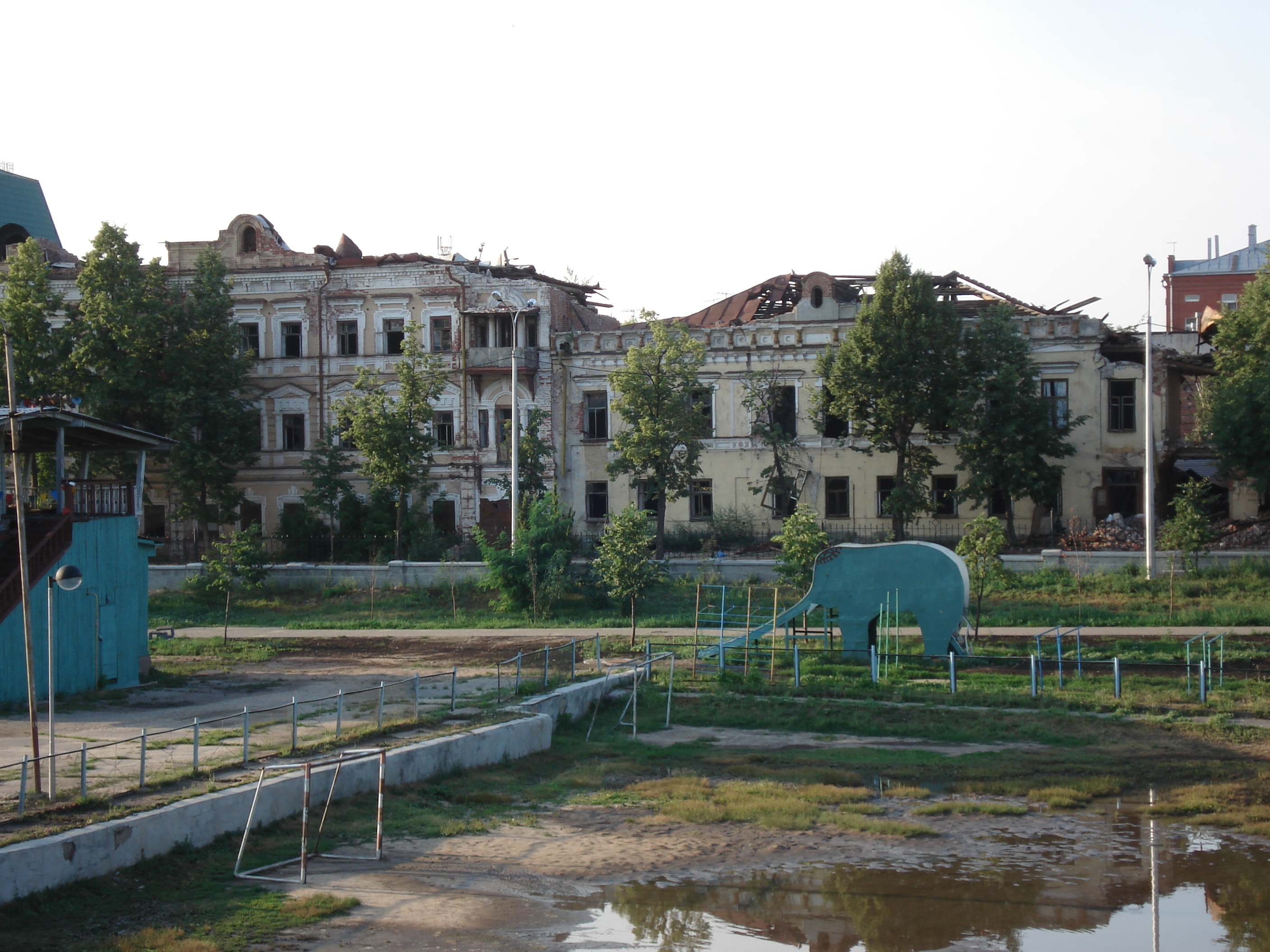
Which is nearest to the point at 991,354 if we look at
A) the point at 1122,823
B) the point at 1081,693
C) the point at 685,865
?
the point at 1081,693

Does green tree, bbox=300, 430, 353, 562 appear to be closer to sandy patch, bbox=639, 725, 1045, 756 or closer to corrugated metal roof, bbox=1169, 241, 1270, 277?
sandy patch, bbox=639, 725, 1045, 756

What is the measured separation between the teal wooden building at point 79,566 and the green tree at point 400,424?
13.7 metres

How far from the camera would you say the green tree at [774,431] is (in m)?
44.1

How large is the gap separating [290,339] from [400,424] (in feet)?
32.6

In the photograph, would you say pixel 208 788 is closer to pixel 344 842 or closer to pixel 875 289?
pixel 344 842

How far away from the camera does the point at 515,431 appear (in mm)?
38719

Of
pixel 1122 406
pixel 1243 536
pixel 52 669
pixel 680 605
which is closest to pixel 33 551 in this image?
pixel 52 669

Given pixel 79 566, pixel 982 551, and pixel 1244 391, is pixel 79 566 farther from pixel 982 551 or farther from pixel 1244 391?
pixel 1244 391

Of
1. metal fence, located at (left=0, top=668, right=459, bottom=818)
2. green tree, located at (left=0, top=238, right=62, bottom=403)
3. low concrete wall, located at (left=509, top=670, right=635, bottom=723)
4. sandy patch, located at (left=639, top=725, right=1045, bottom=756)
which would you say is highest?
green tree, located at (left=0, top=238, right=62, bottom=403)

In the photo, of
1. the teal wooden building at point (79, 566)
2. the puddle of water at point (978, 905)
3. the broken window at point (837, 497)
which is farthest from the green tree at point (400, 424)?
the puddle of water at point (978, 905)

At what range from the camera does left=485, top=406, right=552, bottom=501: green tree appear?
42.3 m

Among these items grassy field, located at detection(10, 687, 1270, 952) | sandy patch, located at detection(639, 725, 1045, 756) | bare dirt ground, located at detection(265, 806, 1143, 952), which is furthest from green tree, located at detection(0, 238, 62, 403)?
bare dirt ground, located at detection(265, 806, 1143, 952)

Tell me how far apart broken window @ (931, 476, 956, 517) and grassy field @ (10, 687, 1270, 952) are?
23238 millimetres

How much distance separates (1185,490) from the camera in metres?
35.0
